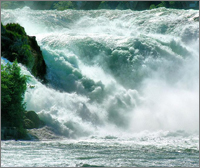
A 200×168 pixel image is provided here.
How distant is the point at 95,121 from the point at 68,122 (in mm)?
3466

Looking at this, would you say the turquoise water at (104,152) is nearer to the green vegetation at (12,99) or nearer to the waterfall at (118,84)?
the green vegetation at (12,99)

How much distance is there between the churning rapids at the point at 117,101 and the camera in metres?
21.4

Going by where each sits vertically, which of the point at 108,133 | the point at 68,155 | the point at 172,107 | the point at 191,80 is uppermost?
the point at 191,80

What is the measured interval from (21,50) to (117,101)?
6.52 metres

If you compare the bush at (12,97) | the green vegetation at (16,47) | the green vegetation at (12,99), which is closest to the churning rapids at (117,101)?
the green vegetation at (12,99)

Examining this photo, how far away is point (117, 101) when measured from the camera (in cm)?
3381

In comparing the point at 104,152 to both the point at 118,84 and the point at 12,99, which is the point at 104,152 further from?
the point at 118,84

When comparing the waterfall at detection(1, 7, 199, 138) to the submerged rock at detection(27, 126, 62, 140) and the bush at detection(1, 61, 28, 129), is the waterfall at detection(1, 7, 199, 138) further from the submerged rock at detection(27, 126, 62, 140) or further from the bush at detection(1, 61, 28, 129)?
the bush at detection(1, 61, 28, 129)

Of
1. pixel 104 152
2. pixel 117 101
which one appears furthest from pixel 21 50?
pixel 104 152

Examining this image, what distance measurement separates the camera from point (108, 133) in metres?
28.6

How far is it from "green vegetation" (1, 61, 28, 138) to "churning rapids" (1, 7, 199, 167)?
163 centimetres

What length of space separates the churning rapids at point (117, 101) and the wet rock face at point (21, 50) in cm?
104

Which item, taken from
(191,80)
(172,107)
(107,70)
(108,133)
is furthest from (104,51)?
(108,133)

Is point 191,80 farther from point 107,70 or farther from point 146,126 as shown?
point 146,126
